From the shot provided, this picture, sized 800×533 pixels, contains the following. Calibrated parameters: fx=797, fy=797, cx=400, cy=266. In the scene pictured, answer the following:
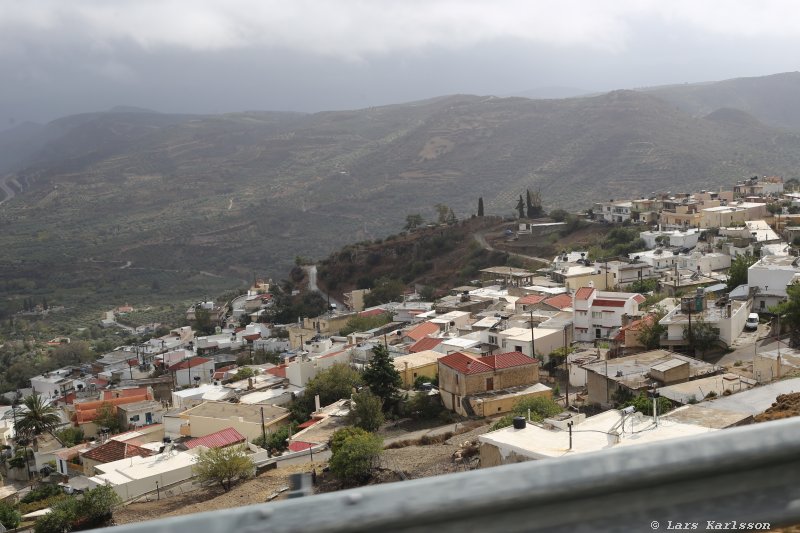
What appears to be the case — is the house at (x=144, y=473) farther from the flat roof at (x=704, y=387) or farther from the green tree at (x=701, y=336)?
the green tree at (x=701, y=336)

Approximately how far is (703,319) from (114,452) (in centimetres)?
1541

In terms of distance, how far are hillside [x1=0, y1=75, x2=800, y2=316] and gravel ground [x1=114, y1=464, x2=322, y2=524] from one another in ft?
199

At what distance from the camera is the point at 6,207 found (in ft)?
411

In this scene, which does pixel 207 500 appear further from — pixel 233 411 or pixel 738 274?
pixel 738 274

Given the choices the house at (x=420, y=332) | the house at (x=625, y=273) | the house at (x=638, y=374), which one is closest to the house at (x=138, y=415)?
the house at (x=420, y=332)

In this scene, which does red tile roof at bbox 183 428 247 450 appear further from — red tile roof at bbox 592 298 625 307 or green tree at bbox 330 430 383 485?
red tile roof at bbox 592 298 625 307

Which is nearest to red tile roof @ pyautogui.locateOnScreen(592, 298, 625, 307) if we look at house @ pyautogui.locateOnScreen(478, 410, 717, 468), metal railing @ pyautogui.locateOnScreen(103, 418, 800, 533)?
house @ pyautogui.locateOnScreen(478, 410, 717, 468)

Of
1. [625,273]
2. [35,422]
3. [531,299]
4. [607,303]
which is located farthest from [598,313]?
[35,422]

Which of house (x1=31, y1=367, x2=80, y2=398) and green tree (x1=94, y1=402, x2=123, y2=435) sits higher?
green tree (x1=94, y1=402, x2=123, y2=435)

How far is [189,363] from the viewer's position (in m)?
35.3

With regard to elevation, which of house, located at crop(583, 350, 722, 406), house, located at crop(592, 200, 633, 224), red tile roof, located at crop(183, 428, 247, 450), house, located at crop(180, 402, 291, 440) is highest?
house, located at crop(592, 200, 633, 224)

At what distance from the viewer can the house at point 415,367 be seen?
76.5 ft

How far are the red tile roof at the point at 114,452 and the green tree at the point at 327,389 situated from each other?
438 centimetres

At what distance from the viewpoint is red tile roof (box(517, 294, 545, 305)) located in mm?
29016
